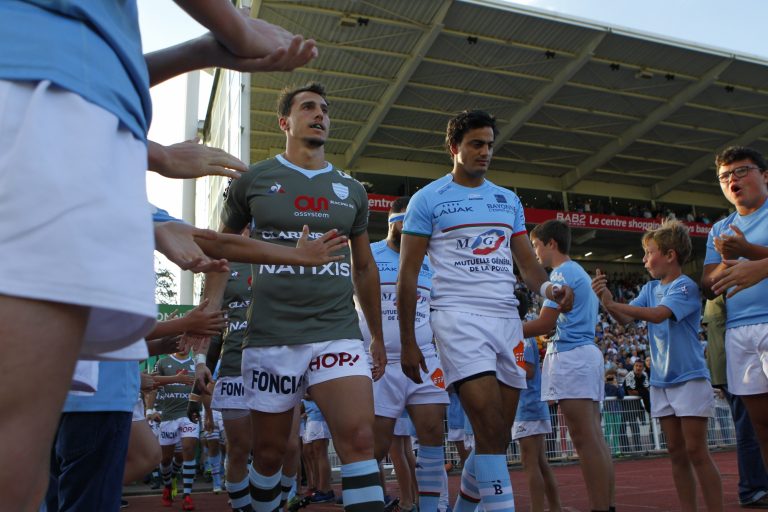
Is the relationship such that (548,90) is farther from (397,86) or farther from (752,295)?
(752,295)

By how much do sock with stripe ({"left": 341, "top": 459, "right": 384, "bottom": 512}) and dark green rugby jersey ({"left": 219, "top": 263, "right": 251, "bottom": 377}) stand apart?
220cm

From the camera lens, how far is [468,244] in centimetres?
396

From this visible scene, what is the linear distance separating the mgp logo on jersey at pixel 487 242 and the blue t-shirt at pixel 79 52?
2888mm

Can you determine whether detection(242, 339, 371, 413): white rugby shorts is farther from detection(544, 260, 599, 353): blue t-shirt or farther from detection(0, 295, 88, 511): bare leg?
detection(0, 295, 88, 511): bare leg

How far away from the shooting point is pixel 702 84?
23.3 m

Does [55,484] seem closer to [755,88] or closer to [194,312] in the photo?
[194,312]

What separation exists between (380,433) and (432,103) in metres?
20.0

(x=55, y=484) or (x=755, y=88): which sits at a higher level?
(x=755, y=88)

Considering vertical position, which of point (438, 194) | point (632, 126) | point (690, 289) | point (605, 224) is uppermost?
point (632, 126)

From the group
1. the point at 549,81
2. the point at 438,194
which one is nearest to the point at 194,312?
the point at 438,194

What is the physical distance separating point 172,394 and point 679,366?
755cm

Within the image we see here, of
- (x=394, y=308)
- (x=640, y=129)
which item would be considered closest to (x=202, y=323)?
(x=394, y=308)

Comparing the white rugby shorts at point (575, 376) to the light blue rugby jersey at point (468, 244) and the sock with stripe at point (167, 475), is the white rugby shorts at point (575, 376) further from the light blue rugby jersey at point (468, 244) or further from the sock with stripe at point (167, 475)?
the sock with stripe at point (167, 475)

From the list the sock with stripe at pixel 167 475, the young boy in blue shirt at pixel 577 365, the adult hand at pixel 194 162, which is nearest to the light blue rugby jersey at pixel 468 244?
the young boy in blue shirt at pixel 577 365
